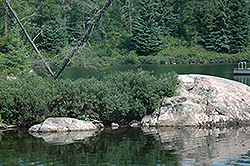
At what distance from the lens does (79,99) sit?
12.8 metres

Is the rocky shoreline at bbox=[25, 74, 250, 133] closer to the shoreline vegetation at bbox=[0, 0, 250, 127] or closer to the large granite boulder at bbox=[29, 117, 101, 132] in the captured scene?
the large granite boulder at bbox=[29, 117, 101, 132]

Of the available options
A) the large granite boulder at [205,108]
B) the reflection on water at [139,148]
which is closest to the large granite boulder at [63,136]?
the reflection on water at [139,148]

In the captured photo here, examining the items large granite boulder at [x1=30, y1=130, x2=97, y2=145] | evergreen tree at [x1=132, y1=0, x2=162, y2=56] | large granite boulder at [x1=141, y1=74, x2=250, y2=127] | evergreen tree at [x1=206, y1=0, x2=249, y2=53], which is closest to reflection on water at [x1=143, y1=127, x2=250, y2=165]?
large granite boulder at [x1=141, y1=74, x2=250, y2=127]

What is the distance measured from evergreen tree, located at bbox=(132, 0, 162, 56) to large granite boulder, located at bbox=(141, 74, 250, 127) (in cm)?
4341

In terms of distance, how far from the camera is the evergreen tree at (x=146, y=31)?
56469mm

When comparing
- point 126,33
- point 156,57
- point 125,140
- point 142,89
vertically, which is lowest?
point 125,140

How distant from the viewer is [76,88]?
1284 centimetres

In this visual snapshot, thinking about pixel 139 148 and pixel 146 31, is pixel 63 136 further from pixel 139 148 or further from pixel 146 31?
pixel 146 31

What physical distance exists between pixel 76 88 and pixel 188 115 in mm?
4667

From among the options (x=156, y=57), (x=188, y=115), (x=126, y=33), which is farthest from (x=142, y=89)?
(x=126, y=33)

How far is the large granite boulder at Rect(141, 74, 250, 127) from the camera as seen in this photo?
41.7 ft

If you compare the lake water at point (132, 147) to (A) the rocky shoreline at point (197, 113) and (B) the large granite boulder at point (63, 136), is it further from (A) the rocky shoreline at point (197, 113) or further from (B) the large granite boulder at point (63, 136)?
(A) the rocky shoreline at point (197, 113)

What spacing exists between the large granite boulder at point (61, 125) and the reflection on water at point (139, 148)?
25.9 inches

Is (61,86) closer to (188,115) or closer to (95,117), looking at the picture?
(95,117)
